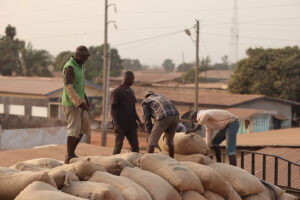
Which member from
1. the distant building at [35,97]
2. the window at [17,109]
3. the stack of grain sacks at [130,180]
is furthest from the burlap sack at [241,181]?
the window at [17,109]

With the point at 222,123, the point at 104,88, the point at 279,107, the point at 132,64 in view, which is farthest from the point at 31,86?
the point at 132,64

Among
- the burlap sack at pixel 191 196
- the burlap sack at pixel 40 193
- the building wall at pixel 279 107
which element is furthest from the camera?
the building wall at pixel 279 107

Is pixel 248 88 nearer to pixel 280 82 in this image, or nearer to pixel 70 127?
pixel 280 82

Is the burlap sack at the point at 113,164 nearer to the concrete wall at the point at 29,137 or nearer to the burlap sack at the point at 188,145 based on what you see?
the burlap sack at the point at 188,145

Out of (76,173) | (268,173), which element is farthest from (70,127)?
(268,173)

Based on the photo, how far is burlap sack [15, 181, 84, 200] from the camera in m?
2.74

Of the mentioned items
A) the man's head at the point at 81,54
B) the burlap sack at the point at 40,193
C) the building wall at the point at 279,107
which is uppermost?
the man's head at the point at 81,54

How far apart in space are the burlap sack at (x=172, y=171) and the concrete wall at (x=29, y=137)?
11725mm

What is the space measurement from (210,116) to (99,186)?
3.04 metres

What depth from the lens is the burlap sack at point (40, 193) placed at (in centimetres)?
274

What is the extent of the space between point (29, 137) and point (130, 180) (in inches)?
502

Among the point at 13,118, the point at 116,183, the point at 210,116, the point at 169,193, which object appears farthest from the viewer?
the point at 13,118

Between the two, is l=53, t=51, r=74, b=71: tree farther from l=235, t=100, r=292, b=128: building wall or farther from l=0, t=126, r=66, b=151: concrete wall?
l=0, t=126, r=66, b=151: concrete wall

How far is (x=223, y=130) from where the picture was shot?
242 inches
